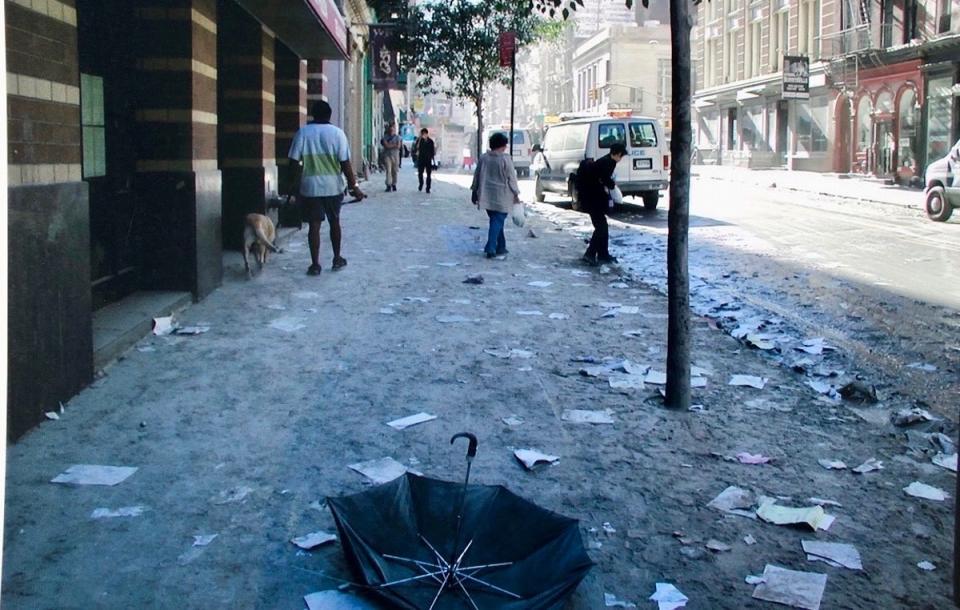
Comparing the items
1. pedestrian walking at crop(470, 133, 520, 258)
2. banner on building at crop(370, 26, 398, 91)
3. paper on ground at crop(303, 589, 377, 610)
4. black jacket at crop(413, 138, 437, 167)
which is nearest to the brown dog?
pedestrian walking at crop(470, 133, 520, 258)

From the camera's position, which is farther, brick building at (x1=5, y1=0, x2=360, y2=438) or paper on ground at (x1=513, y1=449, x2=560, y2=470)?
brick building at (x1=5, y1=0, x2=360, y2=438)

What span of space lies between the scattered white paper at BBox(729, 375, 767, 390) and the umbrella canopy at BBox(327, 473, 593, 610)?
10.2 feet

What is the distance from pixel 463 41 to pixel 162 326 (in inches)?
1222

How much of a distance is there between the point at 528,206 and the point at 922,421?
18093 mm

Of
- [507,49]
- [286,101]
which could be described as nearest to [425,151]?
[507,49]

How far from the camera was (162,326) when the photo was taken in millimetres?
7562

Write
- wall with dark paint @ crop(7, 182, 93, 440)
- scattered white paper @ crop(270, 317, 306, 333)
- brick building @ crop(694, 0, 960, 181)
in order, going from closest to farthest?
wall with dark paint @ crop(7, 182, 93, 440) → scattered white paper @ crop(270, 317, 306, 333) → brick building @ crop(694, 0, 960, 181)

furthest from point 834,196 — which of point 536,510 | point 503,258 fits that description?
point 536,510

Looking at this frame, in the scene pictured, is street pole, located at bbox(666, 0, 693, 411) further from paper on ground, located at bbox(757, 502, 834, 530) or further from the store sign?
the store sign

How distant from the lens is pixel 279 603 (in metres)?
3.31

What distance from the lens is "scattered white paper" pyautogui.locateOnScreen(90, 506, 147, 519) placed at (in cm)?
399

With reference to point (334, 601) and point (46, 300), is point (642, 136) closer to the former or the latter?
point (46, 300)

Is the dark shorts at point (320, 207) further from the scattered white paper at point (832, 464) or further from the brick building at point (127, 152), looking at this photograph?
the scattered white paper at point (832, 464)

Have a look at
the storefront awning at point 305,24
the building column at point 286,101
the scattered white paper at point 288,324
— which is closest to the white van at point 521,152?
the storefront awning at point 305,24
